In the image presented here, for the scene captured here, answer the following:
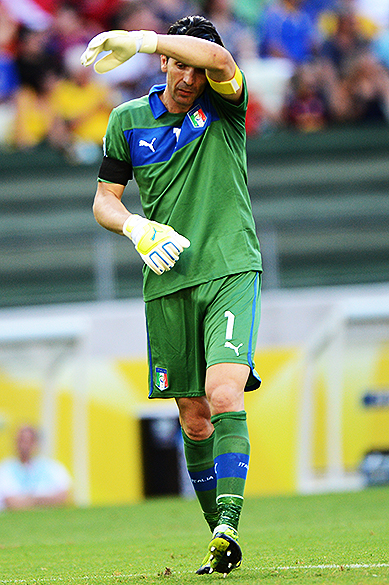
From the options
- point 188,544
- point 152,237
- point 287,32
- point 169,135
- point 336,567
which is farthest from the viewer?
point 287,32

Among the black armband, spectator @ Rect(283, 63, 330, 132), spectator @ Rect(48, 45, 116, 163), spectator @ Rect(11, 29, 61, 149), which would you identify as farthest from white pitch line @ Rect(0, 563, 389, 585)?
spectator @ Rect(283, 63, 330, 132)

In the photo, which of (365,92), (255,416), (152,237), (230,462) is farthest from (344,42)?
(230,462)

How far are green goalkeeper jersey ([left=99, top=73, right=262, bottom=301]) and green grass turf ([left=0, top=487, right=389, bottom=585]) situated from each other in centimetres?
113

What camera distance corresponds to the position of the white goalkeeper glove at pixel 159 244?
3.52m

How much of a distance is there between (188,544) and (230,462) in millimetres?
1678

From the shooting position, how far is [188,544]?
4.85m

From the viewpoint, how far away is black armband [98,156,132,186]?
3.91 m

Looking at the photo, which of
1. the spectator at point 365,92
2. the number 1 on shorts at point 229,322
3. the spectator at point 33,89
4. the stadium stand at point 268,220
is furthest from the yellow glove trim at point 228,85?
the spectator at point 365,92

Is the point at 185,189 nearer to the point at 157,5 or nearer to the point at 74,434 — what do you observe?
the point at 74,434

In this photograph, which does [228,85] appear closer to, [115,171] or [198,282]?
[115,171]

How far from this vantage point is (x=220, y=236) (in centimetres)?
367

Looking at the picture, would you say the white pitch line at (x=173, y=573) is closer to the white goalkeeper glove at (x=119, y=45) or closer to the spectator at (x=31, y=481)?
the white goalkeeper glove at (x=119, y=45)

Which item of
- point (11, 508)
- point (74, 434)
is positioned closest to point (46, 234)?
point (74, 434)

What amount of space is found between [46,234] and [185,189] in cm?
906
